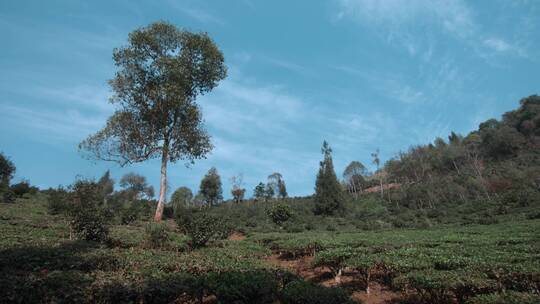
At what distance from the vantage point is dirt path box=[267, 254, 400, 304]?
38.0 ft

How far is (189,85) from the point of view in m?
29.3

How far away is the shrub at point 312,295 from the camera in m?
8.09

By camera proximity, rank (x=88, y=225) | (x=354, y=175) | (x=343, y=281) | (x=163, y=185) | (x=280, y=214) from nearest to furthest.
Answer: (x=343, y=281) < (x=88, y=225) < (x=163, y=185) < (x=280, y=214) < (x=354, y=175)

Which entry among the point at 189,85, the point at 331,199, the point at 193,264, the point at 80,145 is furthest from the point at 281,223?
the point at 193,264

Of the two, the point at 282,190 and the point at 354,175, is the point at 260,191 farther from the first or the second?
the point at 354,175

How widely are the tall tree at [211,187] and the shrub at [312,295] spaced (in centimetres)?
5811

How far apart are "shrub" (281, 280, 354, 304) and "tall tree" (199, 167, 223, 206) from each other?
5811 cm

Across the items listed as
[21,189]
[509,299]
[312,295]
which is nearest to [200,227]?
[312,295]

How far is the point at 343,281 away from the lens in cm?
1381

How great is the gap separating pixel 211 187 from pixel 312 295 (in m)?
59.8

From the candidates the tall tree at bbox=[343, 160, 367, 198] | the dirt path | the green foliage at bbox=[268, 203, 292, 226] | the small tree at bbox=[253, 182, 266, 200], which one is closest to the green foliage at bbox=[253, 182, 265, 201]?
the small tree at bbox=[253, 182, 266, 200]

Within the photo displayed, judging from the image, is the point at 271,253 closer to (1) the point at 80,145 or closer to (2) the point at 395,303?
(2) the point at 395,303

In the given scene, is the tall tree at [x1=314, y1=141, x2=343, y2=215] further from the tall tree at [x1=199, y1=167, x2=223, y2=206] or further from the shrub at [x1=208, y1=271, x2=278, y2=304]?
the shrub at [x1=208, y1=271, x2=278, y2=304]

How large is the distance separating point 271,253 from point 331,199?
27.4 meters
